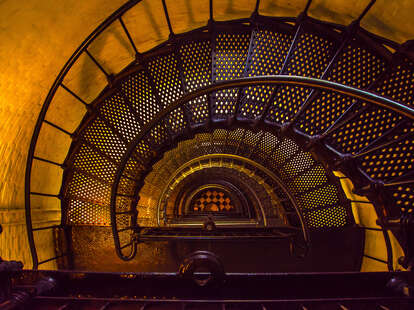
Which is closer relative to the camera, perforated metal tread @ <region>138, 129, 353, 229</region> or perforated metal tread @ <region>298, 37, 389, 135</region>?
perforated metal tread @ <region>298, 37, 389, 135</region>

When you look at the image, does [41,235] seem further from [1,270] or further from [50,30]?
[50,30]

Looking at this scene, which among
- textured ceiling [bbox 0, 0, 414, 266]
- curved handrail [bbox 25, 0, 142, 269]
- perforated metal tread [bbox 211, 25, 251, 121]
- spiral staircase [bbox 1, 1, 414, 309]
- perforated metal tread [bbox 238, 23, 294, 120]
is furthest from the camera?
perforated metal tread [bbox 211, 25, 251, 121]

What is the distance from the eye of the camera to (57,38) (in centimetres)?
231

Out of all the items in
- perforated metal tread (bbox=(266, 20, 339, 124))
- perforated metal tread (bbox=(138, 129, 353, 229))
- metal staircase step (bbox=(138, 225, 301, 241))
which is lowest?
metal staircase step (bbox=(138, 225, 301, 241))

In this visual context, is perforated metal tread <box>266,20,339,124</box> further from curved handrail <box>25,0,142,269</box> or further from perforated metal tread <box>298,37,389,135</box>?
curved handrail <box>25,0,142,269</box>

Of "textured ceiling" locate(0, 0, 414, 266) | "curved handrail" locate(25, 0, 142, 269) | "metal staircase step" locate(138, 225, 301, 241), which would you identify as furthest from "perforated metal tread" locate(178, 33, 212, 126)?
"metal staircase step" locate(138, 225, 301, 241)

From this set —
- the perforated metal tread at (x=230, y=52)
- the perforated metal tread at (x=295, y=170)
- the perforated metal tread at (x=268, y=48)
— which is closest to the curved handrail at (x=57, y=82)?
the perforated metal tread at (x=230, y=52)

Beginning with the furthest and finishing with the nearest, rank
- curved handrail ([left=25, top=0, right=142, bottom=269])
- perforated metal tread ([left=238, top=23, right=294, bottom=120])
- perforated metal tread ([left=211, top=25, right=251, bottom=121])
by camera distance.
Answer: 1. perforated metal tread ([left=211, top=25, right=251, bottom=121])
2. perforated metal tread ([left=238, top=23, right=294, bottom=120])
3. curved handrail ([left=25, top=0, right=142, bottom=269])

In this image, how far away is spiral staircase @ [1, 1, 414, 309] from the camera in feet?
3.96

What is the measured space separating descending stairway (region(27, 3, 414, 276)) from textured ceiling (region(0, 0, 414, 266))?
0.17m

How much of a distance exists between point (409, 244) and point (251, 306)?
51.4 inches

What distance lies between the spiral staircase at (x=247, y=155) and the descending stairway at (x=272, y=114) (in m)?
0.02

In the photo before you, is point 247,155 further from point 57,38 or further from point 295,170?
point 57,38

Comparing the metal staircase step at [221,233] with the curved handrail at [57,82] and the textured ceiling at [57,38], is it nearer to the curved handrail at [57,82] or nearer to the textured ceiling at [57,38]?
the curved handrail at [57,82]
